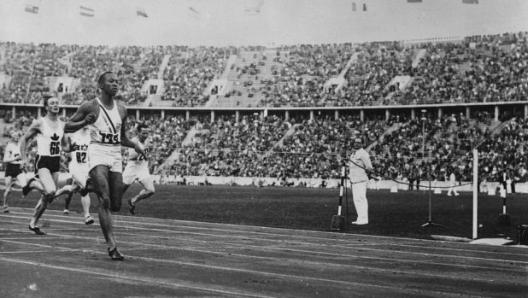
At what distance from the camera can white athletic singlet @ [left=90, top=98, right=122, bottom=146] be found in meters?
10.2

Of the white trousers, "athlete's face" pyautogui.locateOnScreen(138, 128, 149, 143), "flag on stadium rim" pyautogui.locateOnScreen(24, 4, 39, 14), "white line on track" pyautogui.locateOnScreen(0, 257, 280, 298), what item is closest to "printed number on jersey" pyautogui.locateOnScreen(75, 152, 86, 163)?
"athlete's face" pyautogui.locateOnScreen(138, 128, 149, 143)

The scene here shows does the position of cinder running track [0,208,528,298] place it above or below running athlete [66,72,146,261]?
below

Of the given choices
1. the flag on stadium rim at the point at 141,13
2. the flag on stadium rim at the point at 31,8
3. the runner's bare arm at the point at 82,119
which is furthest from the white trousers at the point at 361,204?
the flag on stadium rim at the point at 141,13

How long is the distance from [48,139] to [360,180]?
848 cm

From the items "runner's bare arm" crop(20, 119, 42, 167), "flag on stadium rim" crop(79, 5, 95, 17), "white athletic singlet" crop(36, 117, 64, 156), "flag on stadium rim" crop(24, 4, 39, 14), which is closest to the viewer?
"runner's bare arm" crop(20, 119, 42, 167)

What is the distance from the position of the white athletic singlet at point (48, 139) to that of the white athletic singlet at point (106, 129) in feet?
13.7

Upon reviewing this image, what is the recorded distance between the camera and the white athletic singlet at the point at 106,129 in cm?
1025

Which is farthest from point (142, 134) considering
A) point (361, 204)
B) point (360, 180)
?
point (361, 204)

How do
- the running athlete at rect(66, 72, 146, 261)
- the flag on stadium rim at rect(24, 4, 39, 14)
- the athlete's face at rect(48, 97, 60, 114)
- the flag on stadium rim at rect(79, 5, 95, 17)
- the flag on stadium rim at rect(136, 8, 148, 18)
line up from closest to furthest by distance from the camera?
the running athlete at rect(66, 72, 146, 261) → the athlete's face at rect(48, 97, 60, 114) → the flag on stadium rim at rect(24, 4, 39, 14) → the flag on stadium rim at rect(79, 5, 95, 17) → the flag on stadium rim at rect(136, 8, 148, 18)

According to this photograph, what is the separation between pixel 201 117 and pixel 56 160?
62862mm

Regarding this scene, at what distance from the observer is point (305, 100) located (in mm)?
73062

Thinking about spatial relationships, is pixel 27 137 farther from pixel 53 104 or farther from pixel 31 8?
pixel 31 8

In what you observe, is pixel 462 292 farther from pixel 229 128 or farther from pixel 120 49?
pixel 120 49

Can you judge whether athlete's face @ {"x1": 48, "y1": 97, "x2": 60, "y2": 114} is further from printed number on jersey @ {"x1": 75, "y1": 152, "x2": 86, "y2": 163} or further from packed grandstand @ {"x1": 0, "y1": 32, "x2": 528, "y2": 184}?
packed grandstand @ {"x1": 0, "y1": 32, "x2": 528, "y2": 184}
